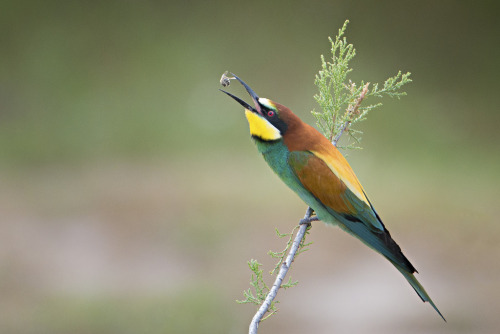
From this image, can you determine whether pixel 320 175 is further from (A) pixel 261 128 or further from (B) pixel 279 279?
(B) pixel 279 279

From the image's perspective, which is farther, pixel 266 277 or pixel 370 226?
pixel 266 277

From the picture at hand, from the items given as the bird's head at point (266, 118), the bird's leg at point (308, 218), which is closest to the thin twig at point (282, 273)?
the bird's leg at point (308, 218)

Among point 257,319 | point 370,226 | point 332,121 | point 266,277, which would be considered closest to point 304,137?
point 332,121

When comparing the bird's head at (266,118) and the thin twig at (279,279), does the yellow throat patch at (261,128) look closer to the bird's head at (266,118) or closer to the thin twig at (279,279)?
the bird's head at (266,118)

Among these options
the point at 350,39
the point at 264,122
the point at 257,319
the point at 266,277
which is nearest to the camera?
the point at 257,319

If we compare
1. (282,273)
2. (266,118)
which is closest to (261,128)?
(266,118)

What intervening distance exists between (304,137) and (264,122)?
73mm

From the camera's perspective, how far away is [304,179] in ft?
3.10

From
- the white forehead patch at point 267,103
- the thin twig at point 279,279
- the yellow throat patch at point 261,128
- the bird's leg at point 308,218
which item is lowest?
the thin twig at point 279,279

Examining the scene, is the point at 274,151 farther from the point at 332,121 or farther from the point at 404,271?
the point at 404,271

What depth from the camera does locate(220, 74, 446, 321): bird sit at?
2.98 ft

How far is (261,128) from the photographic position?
89 centimetres

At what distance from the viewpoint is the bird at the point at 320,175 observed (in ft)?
2.98

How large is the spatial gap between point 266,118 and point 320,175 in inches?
5.1
